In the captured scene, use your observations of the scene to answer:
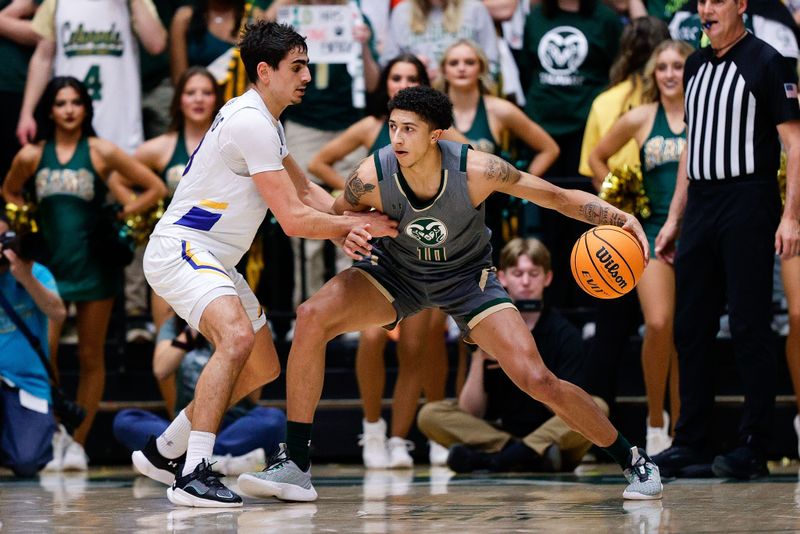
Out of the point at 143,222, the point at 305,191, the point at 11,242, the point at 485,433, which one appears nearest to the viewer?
the point at 305,191

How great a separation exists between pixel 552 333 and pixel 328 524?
115 inches

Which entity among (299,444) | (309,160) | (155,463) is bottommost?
(155,463)

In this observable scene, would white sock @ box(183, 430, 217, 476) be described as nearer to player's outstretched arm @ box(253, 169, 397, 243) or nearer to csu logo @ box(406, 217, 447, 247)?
player's outstretched arm @ box(253, 169, 397, 243)

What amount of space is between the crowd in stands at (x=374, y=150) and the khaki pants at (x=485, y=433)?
12mm

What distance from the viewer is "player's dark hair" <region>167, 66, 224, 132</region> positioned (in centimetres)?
873

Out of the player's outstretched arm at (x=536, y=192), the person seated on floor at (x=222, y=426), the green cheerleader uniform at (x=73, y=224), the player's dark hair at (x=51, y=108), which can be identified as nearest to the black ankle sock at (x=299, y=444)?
the player's outstretched arm at (x=536, y=192)

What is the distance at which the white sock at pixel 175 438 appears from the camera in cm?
647

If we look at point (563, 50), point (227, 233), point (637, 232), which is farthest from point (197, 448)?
point (563, 50)

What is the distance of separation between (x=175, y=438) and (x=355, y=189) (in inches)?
56.1

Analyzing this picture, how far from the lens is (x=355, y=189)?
20.6ft

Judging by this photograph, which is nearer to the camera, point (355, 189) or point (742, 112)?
point (355, 189)

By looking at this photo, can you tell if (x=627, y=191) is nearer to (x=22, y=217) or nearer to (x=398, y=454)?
(x=398, y=454)

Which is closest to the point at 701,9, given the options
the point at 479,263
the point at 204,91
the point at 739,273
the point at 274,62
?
the point at 739,273

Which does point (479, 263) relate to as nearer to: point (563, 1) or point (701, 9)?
point (701, 9)
